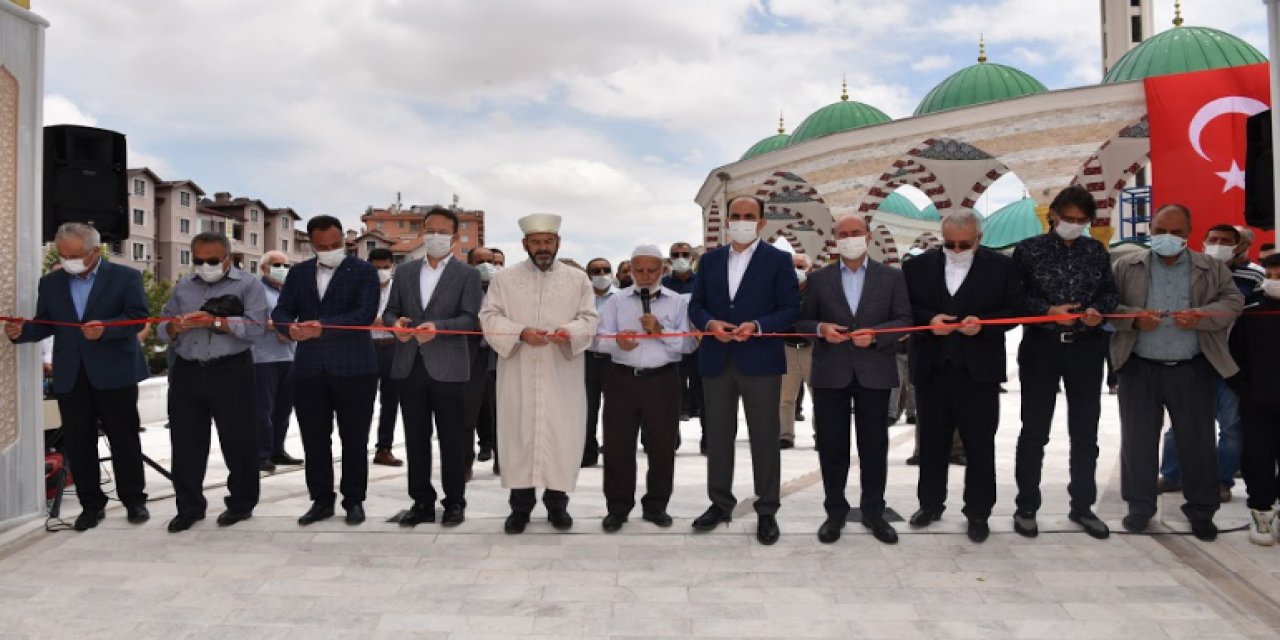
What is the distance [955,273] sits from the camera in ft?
14.6

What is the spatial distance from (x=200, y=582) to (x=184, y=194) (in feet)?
165

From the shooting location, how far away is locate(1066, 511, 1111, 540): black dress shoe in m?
4.33

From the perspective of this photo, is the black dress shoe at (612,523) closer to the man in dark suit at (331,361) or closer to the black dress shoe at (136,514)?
the man in dark suit at (331,361)

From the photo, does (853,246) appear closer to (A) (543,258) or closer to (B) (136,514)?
(A) (543,258)

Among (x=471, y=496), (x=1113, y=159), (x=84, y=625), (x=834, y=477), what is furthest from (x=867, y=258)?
(x=1113, y=159)

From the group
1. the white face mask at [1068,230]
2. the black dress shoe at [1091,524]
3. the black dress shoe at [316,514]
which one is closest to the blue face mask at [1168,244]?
the white face mask at [1068,230]

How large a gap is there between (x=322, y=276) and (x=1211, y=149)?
44.9ft

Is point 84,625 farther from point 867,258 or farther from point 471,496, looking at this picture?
point 867,258

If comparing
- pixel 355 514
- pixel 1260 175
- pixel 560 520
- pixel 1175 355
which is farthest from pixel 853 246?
pixel 355 514

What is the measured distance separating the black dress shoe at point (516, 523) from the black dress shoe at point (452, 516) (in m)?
0.28

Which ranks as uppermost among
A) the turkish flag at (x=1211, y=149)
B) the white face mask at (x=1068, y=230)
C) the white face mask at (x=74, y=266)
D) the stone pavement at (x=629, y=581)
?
the turkish flag at (x=1211, y=149)

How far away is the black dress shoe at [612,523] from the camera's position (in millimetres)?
4569

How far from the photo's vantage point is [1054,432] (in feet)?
27.8

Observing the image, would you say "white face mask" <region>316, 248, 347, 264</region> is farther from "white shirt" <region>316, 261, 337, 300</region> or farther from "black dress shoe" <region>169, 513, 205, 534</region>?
"black dress shoe" <region>169, 513, 205, 534</region>
